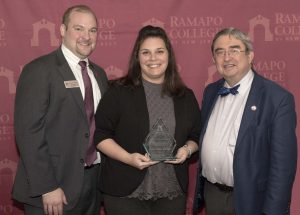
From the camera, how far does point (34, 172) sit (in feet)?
8.47

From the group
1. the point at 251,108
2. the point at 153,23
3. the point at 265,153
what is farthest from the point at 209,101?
the point at 153,23

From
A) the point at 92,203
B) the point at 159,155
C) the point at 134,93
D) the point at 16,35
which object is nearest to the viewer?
the point at 159,155

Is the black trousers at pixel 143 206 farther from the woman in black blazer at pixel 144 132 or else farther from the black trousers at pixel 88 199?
the black trousers at pixel 88 199

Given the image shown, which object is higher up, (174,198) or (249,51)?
(249,51)

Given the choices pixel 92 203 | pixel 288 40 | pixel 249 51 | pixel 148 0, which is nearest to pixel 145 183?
pixel 92 203

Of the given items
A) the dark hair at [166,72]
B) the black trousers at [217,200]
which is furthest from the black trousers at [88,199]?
the black trousers at [217,200]

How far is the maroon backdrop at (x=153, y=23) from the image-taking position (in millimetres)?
3629

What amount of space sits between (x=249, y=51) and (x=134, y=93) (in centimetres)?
80

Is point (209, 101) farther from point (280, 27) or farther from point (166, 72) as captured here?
point (280, 27)

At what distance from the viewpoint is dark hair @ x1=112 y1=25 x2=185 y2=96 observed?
2715 millimetres

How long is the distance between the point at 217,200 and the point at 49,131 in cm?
120

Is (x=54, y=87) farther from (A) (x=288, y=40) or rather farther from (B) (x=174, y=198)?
(A) (x=288, y=40)

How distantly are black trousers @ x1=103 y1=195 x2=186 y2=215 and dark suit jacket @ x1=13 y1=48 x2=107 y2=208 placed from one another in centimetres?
26

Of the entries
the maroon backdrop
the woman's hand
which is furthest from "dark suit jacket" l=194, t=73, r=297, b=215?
the maroon backdrop
